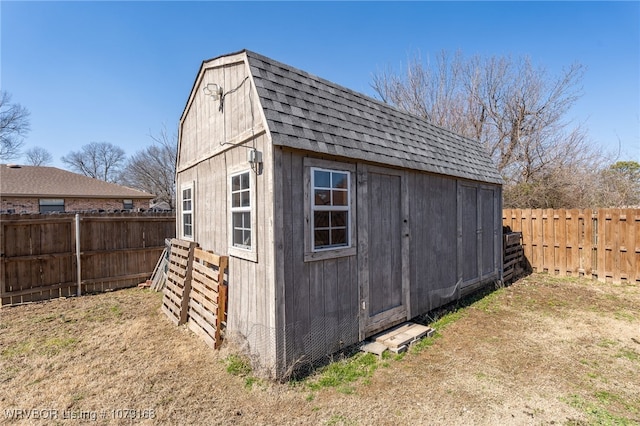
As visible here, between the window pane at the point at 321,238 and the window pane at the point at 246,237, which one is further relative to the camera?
the window pane at the point at 246,237

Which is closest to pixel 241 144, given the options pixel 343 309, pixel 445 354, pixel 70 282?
pixel 343 309

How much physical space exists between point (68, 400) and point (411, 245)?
4786 millimetres

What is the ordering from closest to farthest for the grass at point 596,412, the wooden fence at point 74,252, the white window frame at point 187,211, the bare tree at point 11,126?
the grass at point 596,412, the white window frame at point 187,211, the wooden fence at point 74,252, the bare tree at point 11,126

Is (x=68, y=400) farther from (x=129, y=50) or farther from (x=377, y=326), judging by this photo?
(x=129, y=50)

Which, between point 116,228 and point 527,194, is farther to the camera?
point 527,194

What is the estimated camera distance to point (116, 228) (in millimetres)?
7582

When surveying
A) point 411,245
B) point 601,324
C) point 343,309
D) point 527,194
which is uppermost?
point 527,194

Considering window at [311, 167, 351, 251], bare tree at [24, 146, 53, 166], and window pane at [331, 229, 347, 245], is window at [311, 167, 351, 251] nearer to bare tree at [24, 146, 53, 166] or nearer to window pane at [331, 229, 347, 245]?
window pane at [331, 229, 347, 245]

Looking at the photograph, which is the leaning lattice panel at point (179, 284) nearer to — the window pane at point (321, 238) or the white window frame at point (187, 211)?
the white window frame at point (187, 211)

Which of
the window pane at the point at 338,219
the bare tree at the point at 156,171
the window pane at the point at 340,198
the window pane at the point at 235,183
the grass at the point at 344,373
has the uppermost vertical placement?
the bare tree at the point at 156,171

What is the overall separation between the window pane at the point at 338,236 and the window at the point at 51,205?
18.2m

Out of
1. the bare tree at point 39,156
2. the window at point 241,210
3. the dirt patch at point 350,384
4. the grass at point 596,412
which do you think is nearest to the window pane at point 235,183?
the window at point 241,210

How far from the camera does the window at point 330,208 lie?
12.3 ft

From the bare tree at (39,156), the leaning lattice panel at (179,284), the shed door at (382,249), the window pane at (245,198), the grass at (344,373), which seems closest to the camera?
the grass at (344,373)
